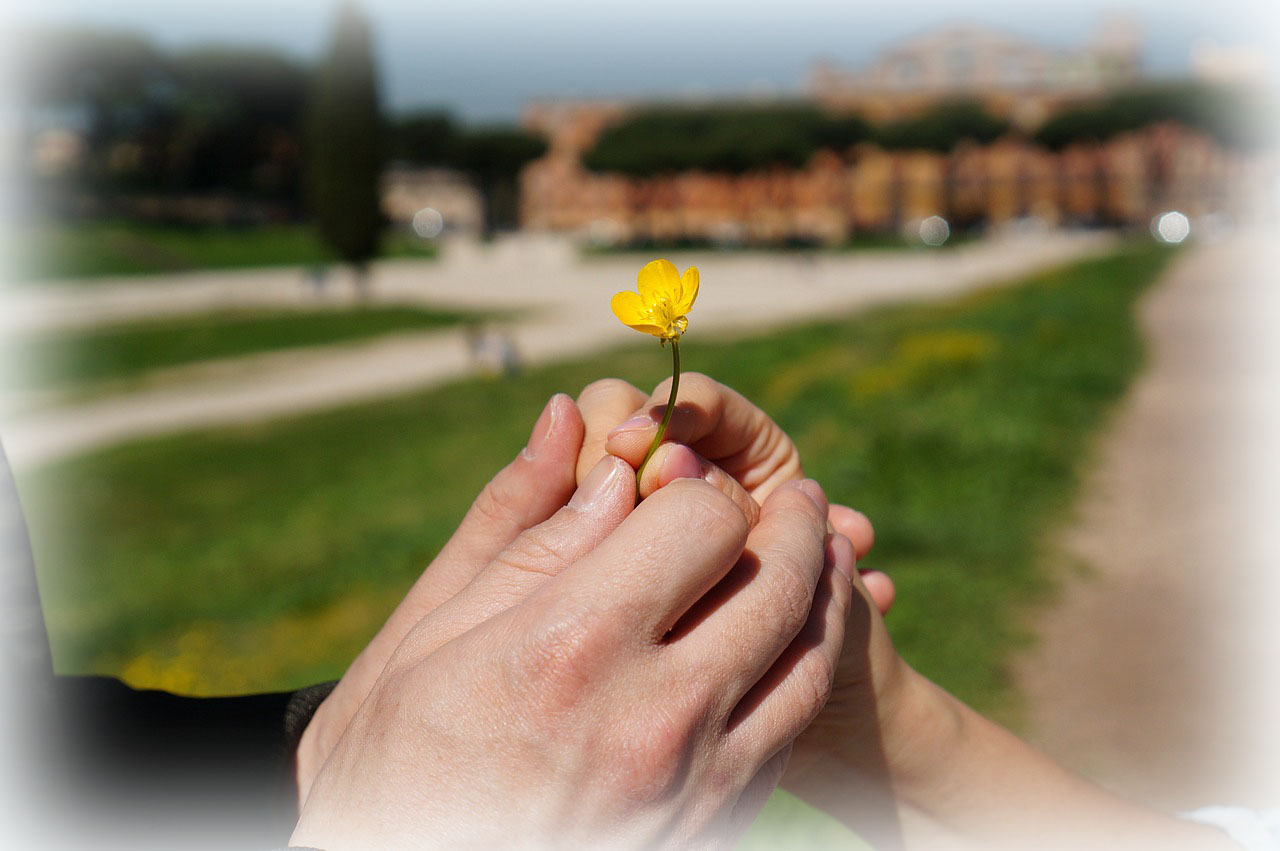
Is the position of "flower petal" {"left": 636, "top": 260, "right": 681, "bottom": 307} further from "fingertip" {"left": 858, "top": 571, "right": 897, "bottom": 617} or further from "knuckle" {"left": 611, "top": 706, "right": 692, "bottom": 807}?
"fingertip" {"left": 858, "top": 571, "right": 897, "bottom": 617}

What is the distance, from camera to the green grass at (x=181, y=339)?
16.4m

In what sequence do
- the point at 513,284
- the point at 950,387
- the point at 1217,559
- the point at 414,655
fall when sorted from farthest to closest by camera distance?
the point at 513,284, the point at 950,387, the point at 1217,559, the point at 414,655

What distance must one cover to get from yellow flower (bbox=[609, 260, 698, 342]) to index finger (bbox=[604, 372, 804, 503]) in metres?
0.17

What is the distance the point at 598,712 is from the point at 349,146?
103 ft

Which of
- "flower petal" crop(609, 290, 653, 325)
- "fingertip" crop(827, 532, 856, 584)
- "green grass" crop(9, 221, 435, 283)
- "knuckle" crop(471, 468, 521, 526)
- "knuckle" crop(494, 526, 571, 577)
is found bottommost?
"green grass" crop(9, 221, 435, 283)

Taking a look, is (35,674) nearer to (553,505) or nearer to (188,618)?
(553,505)

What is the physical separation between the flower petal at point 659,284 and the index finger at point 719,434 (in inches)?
7.2

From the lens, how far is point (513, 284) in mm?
33406

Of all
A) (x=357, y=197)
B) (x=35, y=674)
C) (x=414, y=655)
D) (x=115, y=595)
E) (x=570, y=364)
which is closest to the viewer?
(x=414, y=655)

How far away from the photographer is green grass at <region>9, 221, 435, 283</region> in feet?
100

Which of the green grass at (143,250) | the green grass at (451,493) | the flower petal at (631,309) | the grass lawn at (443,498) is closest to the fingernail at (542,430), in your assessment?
the flower petal at (631,309)

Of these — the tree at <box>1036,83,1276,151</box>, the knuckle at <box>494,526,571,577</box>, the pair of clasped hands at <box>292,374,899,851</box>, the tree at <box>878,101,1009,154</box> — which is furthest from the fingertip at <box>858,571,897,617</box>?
the tree at <box>878,101,1009,154</box>

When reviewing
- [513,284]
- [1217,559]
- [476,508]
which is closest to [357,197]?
[513,284]

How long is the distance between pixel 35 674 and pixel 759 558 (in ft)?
2.81
